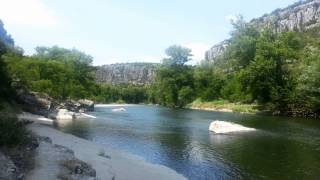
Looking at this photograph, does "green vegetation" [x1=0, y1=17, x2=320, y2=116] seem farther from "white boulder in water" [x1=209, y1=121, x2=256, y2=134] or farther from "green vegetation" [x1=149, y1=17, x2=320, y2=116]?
"white boulder in water" [x1=209, y1=121, x2=256, y2=134]

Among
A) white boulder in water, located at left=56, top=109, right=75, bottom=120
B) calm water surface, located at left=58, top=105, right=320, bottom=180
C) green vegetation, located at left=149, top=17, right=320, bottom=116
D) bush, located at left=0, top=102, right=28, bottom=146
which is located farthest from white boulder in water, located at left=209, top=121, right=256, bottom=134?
green vegetation, located at left=149, top=17, right=320, bottom=116

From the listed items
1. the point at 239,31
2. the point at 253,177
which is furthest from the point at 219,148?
the point at 239,31

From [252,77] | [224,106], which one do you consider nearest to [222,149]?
[252,77]

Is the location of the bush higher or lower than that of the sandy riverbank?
higher

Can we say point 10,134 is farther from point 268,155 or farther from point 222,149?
point 268,155

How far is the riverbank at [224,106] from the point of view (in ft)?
314

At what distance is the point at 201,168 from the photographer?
29188 mm

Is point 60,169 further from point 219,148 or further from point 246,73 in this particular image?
point 246,73

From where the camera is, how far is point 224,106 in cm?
10838

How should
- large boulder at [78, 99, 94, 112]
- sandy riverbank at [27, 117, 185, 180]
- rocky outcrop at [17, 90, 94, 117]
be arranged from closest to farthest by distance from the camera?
sandy riverbank at [27, 117, 185, 180]
rocky outcrop at [17, 90, 94, 117]
large boulder at [78, 99, 94, 112]

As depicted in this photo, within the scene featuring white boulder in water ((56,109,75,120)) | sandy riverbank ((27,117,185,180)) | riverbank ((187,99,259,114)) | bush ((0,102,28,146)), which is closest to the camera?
bush ((0,102,28,146))

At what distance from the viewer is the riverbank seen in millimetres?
95688

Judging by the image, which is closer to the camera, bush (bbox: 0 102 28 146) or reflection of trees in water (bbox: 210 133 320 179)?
bush (bbox: 0 102 28 146)

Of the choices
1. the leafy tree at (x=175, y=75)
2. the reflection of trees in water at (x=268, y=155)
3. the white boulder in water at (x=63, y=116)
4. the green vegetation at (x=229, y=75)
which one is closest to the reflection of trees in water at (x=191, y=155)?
the reflection of trees in water at (x=268, y=155)
